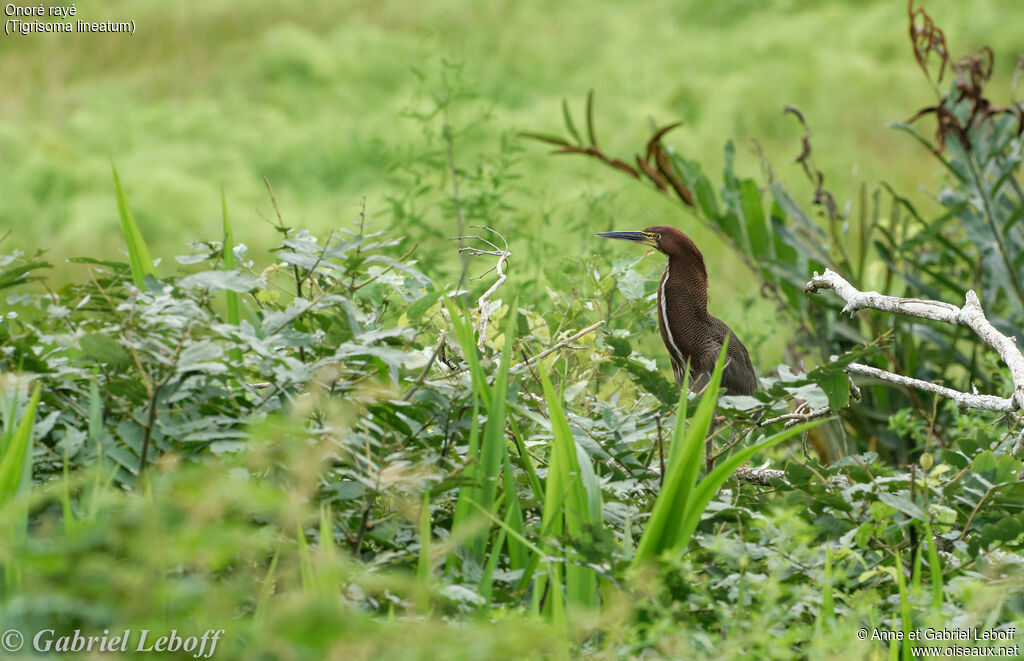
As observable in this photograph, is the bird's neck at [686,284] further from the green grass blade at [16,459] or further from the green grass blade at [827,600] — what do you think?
the green grass blade at [16,459]

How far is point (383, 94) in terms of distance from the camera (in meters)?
7.44

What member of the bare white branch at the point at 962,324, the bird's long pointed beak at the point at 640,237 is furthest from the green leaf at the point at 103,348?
Answer: the bird's long pointed beak at the point at 640,237

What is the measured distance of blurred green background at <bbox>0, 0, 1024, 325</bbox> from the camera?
6.14 meters

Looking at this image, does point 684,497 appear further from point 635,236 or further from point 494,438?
point 635,236

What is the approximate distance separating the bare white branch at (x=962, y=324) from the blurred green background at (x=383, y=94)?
395 cm

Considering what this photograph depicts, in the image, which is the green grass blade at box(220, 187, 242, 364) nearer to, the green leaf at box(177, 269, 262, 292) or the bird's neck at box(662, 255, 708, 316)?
the green leaf at box(177, 269, 262, 292)

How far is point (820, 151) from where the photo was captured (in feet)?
21.7

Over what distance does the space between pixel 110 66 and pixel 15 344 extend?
6.94m

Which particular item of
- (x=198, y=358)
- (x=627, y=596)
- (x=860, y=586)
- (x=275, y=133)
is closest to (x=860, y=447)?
(x=860, y=586)

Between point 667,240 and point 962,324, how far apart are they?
66cm

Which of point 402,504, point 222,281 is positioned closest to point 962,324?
point 402,504

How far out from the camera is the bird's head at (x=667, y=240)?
1.92 metres

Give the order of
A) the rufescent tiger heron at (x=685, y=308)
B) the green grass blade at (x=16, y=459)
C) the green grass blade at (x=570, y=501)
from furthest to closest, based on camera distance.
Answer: the rufescent tiger heron at (x=685, y=308), the green grass blade at (x=570, y=501), the green grass blade at (x=16, y=459)

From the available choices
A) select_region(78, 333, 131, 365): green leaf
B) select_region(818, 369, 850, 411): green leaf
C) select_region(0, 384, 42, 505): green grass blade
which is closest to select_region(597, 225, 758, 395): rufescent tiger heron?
select_region(818, 369, 850, 411): green leaf
